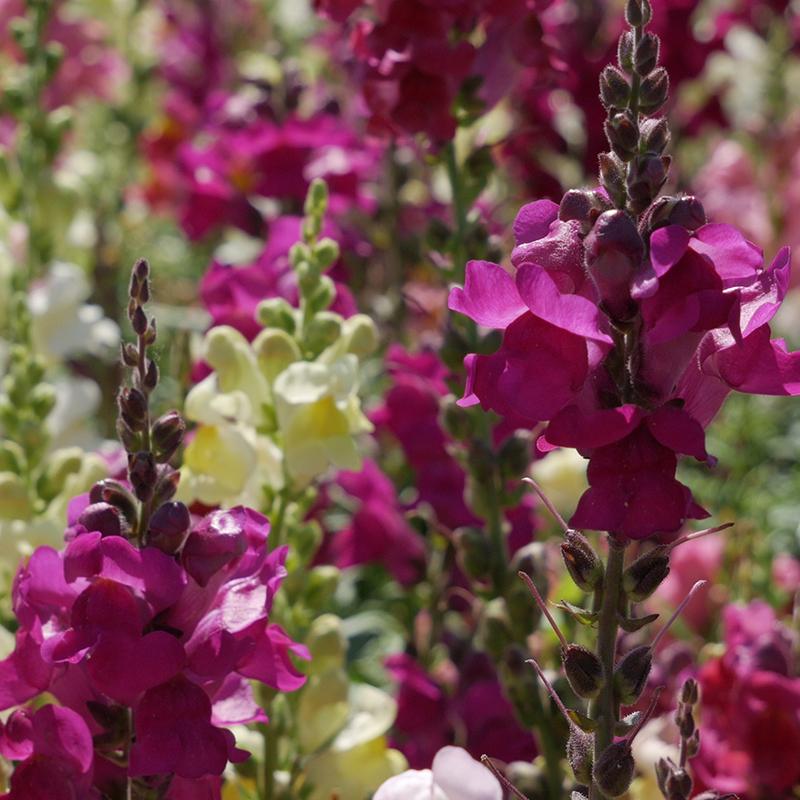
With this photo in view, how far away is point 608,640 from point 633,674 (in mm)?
25

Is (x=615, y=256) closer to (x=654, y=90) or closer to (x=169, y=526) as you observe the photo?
(x=654, y=90)

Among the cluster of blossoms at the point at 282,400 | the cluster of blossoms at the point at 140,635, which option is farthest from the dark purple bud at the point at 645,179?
the cluster of blossoms at the point at 282,400

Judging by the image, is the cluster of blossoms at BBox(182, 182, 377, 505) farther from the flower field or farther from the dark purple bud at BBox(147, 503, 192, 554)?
the dark purple bud at BBox(147, 503, 192, 554)

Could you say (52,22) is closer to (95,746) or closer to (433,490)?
(433,490)

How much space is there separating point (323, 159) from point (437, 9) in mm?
630

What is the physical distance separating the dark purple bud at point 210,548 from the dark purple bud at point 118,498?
4 centimetres

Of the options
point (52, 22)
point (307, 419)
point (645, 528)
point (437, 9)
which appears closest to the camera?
point (645, 528)

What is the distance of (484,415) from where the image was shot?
4.74 feet

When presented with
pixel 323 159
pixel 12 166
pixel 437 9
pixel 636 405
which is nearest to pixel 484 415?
pixel 437 9

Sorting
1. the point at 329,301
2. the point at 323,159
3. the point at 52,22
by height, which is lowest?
the point at 52,22

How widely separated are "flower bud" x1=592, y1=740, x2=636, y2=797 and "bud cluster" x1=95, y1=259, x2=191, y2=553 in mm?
290

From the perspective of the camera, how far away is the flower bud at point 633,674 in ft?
3.10

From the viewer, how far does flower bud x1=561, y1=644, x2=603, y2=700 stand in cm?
93

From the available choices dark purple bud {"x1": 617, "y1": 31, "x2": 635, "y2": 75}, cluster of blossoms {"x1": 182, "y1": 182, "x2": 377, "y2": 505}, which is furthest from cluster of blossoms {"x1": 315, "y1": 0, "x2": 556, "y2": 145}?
dark purple bud {"x1": 617, "y1": 31, "x2": 635, "y2": 75}
